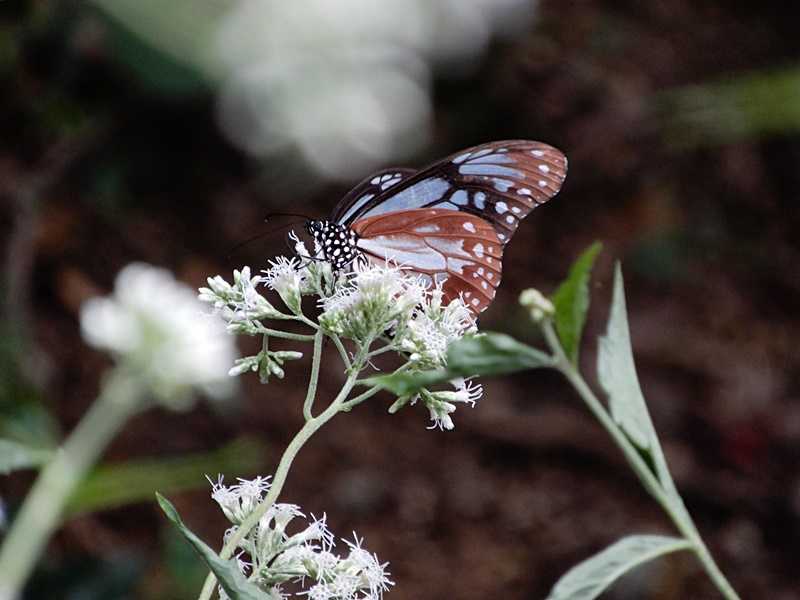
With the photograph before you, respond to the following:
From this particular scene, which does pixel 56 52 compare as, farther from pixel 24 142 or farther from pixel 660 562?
pixel 660 562

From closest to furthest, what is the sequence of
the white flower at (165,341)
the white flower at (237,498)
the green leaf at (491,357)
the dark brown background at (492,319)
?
the green leaf at (491,357)
the white flower at (237,498)
the white flower at (165,341)
the dark brown background at (492,319)

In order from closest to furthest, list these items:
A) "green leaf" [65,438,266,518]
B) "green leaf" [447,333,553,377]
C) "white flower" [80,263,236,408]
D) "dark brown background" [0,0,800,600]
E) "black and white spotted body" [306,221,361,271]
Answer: "green leaf" [447,333,553,377] → "black and white spotted body" [306,221,361,271] → "white flower" [80,263,236,408] → "green leaf" [65,438,266,518] → "dark brown background" [0,0,800,600]

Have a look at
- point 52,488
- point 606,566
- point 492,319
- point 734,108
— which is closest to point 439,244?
point 52,488

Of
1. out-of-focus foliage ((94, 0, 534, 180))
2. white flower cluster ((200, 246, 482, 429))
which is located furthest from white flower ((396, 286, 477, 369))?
out-of-focus foliage ((94, 0, 534, 180))

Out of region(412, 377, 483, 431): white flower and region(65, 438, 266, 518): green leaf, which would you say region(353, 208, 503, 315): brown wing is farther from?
region(65, 438, 266, 518): green leaf

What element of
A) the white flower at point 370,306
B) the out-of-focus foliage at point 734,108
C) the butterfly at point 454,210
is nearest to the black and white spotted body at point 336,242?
the butterfly at point 454,210

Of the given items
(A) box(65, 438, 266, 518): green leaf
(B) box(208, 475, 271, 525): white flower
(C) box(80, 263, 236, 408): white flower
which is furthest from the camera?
(A) box(65, 438, 266, 518): green leaf

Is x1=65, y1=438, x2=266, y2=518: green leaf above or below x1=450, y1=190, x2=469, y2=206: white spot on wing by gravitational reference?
below

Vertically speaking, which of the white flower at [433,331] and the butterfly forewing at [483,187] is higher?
the butterfly forewing at [483,187]

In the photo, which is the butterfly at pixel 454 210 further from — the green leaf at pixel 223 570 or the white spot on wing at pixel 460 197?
the green leaf at pixel 223 570
